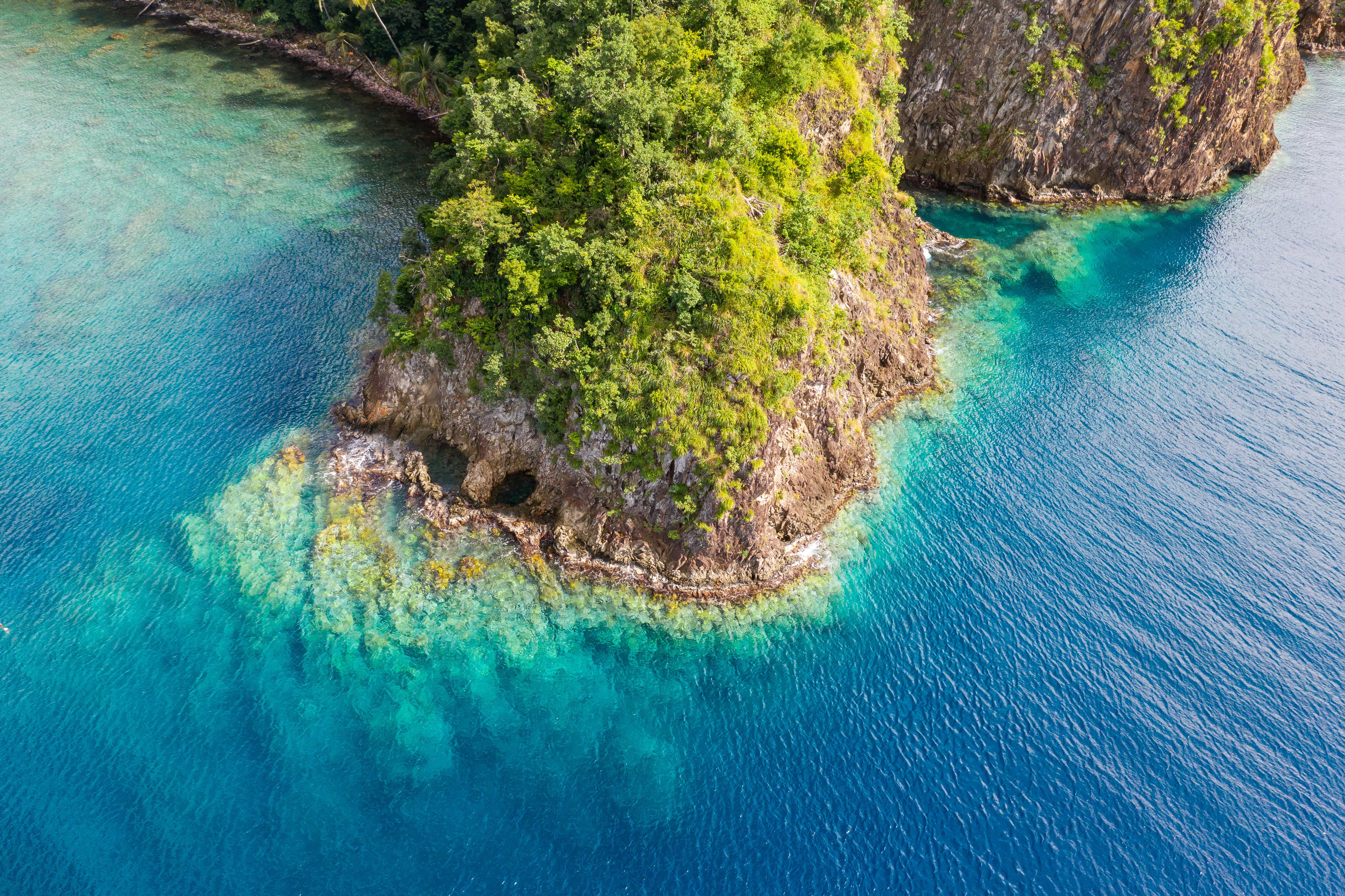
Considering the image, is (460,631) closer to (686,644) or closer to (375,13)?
(686,644)

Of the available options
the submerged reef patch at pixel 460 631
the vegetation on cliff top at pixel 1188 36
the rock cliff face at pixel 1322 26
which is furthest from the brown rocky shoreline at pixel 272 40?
the rock cliff face at pixel 1322 26

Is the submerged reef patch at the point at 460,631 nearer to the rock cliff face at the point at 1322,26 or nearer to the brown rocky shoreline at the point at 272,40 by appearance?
the brown rocky shoreline at the point at 272,40

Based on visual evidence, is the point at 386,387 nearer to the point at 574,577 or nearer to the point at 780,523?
the point at 574,577

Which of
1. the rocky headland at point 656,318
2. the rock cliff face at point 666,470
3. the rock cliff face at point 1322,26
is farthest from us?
the rock cliff face at point 1322,26

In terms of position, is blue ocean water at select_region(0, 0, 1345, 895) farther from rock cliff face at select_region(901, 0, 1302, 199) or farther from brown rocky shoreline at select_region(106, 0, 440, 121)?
brown rocky shoreline at select_region(106, 0, 440, 121)

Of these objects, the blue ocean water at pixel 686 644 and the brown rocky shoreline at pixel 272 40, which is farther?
the brown rocky shoreline at pixel 272 40
